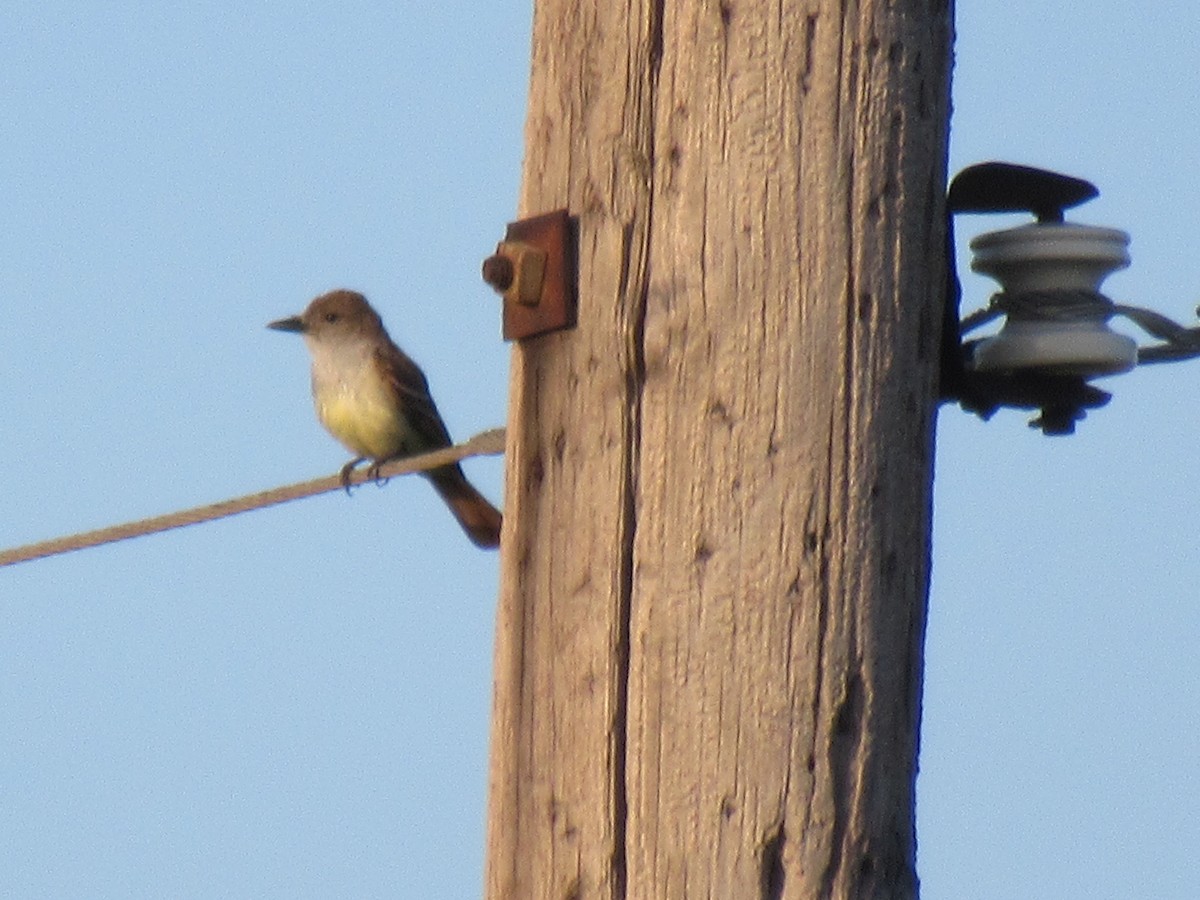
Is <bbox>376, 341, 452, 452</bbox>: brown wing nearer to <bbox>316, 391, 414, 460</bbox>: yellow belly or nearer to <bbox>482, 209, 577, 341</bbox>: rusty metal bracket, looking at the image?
<bbox>316, 391, 414, 460</bbox>: yellow belly

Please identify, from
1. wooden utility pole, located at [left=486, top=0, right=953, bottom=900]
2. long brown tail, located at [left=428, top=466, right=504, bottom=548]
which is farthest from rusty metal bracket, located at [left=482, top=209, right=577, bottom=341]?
long brown tail, located at [left=428, top=466, right=504, bottom=548]

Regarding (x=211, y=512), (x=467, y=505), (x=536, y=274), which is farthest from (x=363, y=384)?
(x=536, y=274)

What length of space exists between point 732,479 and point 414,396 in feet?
16.1

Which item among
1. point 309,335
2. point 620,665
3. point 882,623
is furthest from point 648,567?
point 309,335

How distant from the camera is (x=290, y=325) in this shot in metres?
7.77

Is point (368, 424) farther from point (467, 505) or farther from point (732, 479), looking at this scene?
point (732, 479)

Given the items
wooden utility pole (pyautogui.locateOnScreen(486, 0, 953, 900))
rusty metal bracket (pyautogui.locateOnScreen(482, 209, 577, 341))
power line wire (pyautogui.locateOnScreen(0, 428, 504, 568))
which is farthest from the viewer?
power line wire (pyautogui.locateOnScreen(0, 428, 504, 568))

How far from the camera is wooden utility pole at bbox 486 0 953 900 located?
2.96 metres

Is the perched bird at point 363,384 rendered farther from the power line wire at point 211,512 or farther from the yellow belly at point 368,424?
the power line wire at point 211,512

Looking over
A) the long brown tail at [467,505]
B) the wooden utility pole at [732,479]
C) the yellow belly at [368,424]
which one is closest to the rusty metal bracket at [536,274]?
the wooden utility pole at [732,479]

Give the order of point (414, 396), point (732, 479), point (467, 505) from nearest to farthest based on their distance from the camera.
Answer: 1. point (732, 479)
2. point (467, 505)
3. point (414, 396)

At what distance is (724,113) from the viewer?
3.08 meters

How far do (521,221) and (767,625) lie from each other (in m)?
0.79

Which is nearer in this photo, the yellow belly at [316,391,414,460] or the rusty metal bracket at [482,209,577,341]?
the rusty metal bracket at [482,209,577,341]
